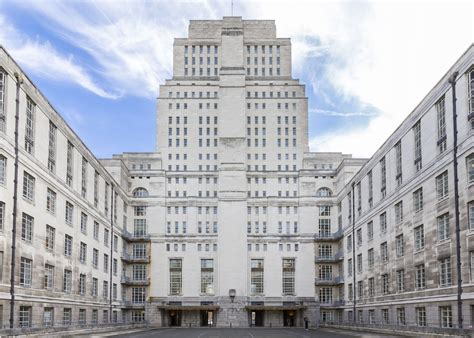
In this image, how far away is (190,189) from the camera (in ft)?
319

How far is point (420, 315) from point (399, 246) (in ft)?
27.5

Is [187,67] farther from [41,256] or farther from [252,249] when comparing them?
[41,256]

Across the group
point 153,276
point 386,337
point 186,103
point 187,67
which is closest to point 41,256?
point 386,337

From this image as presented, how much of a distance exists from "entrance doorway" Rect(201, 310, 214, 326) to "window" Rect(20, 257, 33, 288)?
5103 centimetres

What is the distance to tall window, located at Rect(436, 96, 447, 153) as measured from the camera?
4659 centimetres

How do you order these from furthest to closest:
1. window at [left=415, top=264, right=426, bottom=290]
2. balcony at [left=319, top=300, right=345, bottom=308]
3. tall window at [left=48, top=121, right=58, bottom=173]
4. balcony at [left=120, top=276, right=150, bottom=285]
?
balcony at [left=120, top=276, right=150, bottom=285] → balcony at [left=319, top=300, right=345, bottom=308] → tall window at [left=48, top=121, right=58, bottom=173] → window at [left=415, top=264, right=426, bottom=290]

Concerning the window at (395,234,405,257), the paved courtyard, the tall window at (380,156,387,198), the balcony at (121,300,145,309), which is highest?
the tall window at (380,156,387,198)

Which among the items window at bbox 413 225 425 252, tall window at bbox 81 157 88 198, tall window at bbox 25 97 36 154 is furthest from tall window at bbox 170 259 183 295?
window at bbox 413 225 425 252

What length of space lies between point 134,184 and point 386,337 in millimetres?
56756

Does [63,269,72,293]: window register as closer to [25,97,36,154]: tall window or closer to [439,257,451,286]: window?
[25,97,36,154]: tall window

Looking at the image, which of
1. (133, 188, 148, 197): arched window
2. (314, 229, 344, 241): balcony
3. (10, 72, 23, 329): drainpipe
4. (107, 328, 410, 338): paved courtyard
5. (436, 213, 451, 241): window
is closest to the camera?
(10, 72, 23, 329): drainpipe

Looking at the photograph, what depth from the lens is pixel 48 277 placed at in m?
52.8

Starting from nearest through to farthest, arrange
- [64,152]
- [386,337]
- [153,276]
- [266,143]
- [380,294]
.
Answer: [386,337] → [64,152] → [380,294] → [153,276] → [266,143]

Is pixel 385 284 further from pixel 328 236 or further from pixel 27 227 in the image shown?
pixel 27 227
